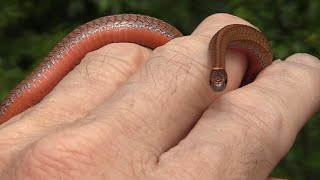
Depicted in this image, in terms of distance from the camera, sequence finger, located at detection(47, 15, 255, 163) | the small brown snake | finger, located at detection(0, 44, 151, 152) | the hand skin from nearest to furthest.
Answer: the hand skin, finger, located at detection(47, 15, 255, 163), finger, located at detection(0, 44, 151, 152), the small brown snake

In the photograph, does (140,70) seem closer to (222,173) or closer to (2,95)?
(222,173)

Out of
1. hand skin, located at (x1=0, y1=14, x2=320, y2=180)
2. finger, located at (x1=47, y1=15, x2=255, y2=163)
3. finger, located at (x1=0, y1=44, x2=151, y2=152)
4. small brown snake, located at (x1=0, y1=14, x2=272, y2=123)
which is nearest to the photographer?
hand skin, located at (x1=0, y1=14, x2=320, y2=180)

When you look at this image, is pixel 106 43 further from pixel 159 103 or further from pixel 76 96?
pixel 159 103

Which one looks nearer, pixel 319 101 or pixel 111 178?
pixel 111 178

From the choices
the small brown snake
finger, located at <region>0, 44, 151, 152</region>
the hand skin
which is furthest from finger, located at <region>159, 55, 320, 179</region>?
finger, located at <region>0, 44, 151, 152</region>

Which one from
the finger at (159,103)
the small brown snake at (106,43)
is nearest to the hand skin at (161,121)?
the finger at (159,103)

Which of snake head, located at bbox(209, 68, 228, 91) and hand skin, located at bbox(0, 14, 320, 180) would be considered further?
A: snake head, located at bbox(209, 68, 228, 91)

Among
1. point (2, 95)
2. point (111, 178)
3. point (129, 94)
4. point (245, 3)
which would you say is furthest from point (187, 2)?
point (111, 178)

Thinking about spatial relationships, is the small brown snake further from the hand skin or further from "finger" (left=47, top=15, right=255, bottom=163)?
"finger" (left=47, top=15, right=255, bottom=163)
